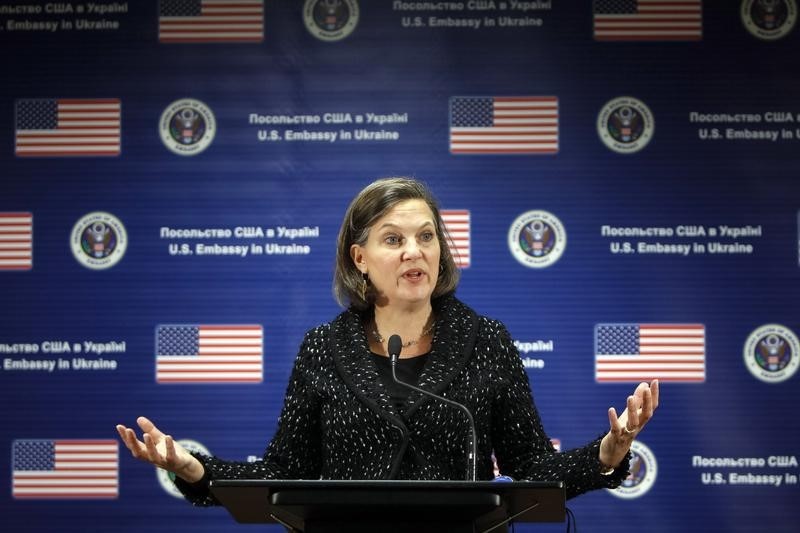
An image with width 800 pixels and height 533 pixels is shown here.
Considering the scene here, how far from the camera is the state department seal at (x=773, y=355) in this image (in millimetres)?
4367

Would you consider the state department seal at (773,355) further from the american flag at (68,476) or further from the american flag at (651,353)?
the american flag at (68,476)

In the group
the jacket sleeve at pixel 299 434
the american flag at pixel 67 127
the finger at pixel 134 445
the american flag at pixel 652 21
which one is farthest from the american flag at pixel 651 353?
the finger at pixel 134 445

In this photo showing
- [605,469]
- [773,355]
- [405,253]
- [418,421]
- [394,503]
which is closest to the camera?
[394,503]

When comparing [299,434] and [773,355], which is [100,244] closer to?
[299,434]

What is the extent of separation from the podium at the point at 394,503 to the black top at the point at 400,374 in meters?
0.45

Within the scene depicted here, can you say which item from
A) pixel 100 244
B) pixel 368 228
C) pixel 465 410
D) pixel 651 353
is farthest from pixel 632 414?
pixel 100 244

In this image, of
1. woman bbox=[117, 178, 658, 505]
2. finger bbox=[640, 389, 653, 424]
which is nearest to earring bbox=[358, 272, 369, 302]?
woman bbox=[117, 178, 658, 505]

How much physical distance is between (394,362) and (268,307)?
2.37m

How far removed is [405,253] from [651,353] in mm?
2383

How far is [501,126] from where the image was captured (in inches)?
177

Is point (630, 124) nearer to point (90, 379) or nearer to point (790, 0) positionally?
point (790, 0)

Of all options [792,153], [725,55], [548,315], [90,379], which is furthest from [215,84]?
[792,153]

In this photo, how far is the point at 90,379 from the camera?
4.46 meters

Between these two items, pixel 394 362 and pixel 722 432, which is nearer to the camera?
pixel 394 362
